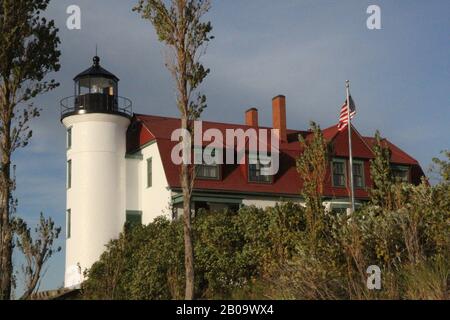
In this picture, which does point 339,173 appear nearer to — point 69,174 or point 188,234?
point 69,174

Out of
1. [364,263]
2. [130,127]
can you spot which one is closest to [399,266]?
[364,263]

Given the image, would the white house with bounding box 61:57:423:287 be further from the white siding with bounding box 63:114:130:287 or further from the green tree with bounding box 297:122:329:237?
the green tree with bounding box 297:122:329:237

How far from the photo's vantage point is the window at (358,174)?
35.2 meters

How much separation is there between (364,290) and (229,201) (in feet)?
57.0

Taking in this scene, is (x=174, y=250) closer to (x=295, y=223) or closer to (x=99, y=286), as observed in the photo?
(x=99, y=286)

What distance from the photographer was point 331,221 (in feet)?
55.3

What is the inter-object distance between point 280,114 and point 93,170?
34.5ft

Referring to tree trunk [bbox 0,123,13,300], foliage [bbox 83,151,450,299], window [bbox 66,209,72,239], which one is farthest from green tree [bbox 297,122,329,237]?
window [bbox 66,209,72,239]

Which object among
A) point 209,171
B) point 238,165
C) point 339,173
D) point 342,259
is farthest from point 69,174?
point 342,259

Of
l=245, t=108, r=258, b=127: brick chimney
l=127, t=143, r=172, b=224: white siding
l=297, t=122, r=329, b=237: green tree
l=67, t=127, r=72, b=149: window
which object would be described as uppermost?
l=245, t=108, r=258, b=127: brick chimney

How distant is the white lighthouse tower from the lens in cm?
3027

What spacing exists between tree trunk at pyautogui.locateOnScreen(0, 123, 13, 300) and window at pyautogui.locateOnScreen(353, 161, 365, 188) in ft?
67.7

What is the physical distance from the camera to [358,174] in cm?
3531

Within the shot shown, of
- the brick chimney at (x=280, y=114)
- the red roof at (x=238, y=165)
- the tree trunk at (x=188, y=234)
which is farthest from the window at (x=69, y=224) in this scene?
the tree trunk at (x=188, y=234)
